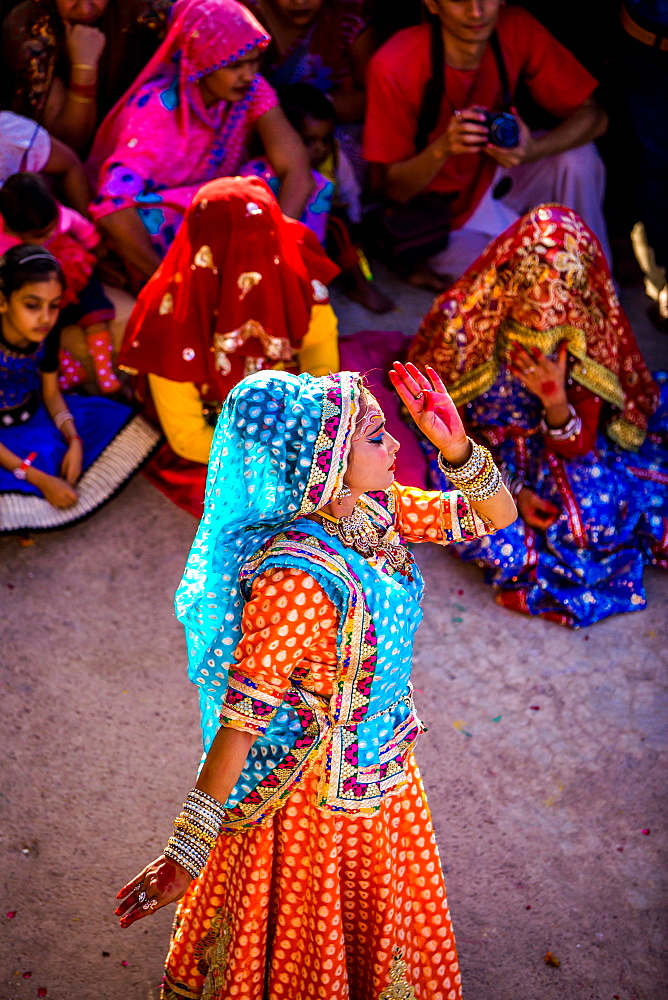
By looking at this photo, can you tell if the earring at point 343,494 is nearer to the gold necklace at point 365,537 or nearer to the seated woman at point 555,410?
the gold necklace at point 365,537

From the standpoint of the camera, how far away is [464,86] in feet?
15.4

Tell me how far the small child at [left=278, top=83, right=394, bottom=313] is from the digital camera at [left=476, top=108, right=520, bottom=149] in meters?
0.73

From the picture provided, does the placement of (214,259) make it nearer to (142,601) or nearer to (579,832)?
(142,601)

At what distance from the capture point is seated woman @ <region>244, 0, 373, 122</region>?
490 cm

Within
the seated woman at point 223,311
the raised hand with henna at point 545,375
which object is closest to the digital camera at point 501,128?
the seated woman at point 223,311

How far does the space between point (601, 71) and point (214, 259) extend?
107 inches

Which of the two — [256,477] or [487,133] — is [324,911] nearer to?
[256,477]

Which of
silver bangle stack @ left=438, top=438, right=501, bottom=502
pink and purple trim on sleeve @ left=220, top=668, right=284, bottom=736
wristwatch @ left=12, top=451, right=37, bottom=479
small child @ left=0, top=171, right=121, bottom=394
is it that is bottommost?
wristwatch @ left=12, top=451, right=37, bottom=479

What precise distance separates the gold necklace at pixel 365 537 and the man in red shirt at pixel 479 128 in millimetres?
2864

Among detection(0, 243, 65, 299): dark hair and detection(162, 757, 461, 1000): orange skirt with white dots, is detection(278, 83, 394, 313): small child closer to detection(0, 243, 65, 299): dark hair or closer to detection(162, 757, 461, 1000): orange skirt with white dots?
detection(0, 243, 65, 299): dark hair

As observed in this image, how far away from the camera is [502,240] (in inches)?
144

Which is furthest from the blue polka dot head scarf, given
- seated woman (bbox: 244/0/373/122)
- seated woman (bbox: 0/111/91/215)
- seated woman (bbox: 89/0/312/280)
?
seated woman (bbox: 244/0/373/122)

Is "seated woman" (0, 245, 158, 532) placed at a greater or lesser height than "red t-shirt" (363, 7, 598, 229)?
lesser

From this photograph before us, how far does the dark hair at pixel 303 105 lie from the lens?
461cm
